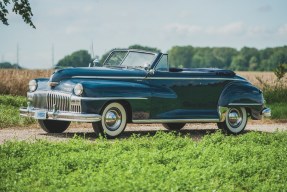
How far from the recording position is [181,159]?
8.85 m

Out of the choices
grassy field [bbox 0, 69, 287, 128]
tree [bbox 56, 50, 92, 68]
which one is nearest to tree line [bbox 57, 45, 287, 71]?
tree [bbox 56, 50, 92, 68]

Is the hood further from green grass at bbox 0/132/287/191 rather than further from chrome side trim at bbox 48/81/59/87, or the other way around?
green grass at bbox 0/132/287/191

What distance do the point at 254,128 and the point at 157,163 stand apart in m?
7.40

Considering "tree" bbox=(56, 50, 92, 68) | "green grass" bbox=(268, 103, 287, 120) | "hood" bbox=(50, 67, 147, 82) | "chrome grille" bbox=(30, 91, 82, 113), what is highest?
"tree" bbox=(56, 50, 92, 68)

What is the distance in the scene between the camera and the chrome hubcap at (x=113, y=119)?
11.5 meters

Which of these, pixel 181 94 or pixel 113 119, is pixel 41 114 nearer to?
pixel 113 119

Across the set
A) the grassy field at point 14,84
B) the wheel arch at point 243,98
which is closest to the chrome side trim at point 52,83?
the wheel arch at point 243,98

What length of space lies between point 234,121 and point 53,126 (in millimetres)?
4300

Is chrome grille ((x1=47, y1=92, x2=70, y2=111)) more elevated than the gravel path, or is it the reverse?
chrome grille ((x1=47, y1=92, x2=70, y2=111))

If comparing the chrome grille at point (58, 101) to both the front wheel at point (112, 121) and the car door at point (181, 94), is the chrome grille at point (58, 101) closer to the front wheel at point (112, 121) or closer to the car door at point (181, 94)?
the front wheel at point (112, 121)

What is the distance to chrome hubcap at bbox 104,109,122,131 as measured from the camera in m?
11.5

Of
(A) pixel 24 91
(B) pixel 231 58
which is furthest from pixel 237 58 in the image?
(A) pixel 24 91

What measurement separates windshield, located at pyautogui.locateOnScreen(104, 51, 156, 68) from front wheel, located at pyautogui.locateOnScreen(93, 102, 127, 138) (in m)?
1.36

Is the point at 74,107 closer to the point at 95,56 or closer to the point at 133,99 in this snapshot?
the point at 133,99
